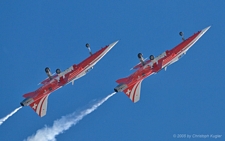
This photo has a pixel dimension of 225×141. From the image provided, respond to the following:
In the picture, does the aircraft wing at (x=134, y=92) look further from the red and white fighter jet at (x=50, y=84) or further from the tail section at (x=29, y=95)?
the tail section at (x=29, y=95)

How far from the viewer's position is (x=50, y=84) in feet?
421

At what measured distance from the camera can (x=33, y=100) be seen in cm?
12731

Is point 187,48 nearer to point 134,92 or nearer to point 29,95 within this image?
point 134,92

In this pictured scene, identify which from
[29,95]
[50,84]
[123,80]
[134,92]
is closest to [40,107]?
[29,95]

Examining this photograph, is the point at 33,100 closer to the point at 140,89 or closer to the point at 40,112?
the point at 40,112

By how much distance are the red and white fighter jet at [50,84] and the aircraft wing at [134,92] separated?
7066 millimetres

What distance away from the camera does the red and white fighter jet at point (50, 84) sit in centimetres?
12756

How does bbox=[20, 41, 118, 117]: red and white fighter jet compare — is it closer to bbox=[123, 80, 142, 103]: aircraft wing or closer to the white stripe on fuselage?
bbox=[123, 80, 142, 103]: aircraft wing

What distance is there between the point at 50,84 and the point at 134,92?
11377mm

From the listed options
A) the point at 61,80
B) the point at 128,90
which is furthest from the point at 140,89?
the point at 61,80

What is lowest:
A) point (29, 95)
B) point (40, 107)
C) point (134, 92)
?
point (134, 92)

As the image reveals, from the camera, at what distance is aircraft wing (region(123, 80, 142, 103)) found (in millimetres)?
127438

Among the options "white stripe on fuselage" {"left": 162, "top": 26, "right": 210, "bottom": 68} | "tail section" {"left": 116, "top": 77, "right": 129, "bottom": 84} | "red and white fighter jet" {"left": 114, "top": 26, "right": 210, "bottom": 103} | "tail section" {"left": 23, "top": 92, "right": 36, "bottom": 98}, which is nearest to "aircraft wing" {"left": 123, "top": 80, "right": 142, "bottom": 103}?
"red and white fighter jet" {"left": 114, "top": 26, "right": 210, "bottom": 103}

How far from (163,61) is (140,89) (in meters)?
4.98
